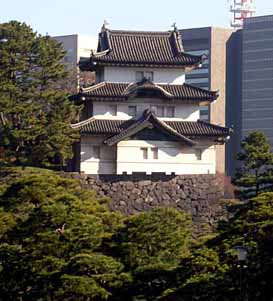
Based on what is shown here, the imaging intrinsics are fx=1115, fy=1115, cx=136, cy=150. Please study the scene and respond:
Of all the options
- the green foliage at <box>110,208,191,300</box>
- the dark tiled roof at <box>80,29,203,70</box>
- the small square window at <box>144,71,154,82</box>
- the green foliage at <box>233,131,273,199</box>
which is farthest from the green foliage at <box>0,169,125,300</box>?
the small square window at <box>144,71,154,82</box>

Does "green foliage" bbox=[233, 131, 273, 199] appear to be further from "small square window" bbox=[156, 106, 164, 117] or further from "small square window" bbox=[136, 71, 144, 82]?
"small square window" bbox=[136, 71, 144, 82]

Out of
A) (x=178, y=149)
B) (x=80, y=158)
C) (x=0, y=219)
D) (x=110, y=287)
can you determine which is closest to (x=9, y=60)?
(x=80, y=158)

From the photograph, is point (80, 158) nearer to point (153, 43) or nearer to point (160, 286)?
point (153, 43)

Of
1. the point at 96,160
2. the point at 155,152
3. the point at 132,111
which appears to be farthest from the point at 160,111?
the point at 96,160

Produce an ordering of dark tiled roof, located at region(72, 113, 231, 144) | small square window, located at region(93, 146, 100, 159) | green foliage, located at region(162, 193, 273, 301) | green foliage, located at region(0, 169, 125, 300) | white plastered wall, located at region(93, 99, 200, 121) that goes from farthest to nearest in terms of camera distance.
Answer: white plastered wall, located at region(93, 99, 200, 121) → small square window, located at region(93, 146, 100, 159) → dark tiled roof, located at region(72, 113, 231, 144) → green foliage, located at region(0, 169, 125, 300) → green foliage, located at region(162, 193, 273, 301)

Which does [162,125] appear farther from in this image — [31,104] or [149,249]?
[149,249]

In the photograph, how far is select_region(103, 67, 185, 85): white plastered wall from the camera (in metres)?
46.4

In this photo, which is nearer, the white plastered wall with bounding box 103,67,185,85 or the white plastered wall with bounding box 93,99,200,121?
the white plastered wall with bounding box 93,99,200,121

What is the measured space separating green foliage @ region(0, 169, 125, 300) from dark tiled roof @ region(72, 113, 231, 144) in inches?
454

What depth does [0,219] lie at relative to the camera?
3247cm

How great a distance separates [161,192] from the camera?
44125 millimetres

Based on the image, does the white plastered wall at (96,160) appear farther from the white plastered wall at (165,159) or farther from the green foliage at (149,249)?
the green foliage at (149,249)

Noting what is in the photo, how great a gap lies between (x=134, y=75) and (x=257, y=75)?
5306cm

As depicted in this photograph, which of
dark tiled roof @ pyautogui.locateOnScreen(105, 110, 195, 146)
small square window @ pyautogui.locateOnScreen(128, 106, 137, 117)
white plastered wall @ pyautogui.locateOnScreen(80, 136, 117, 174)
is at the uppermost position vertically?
small square window @ pyautogui.locateOnScreen(128, 106, 137, 117)
